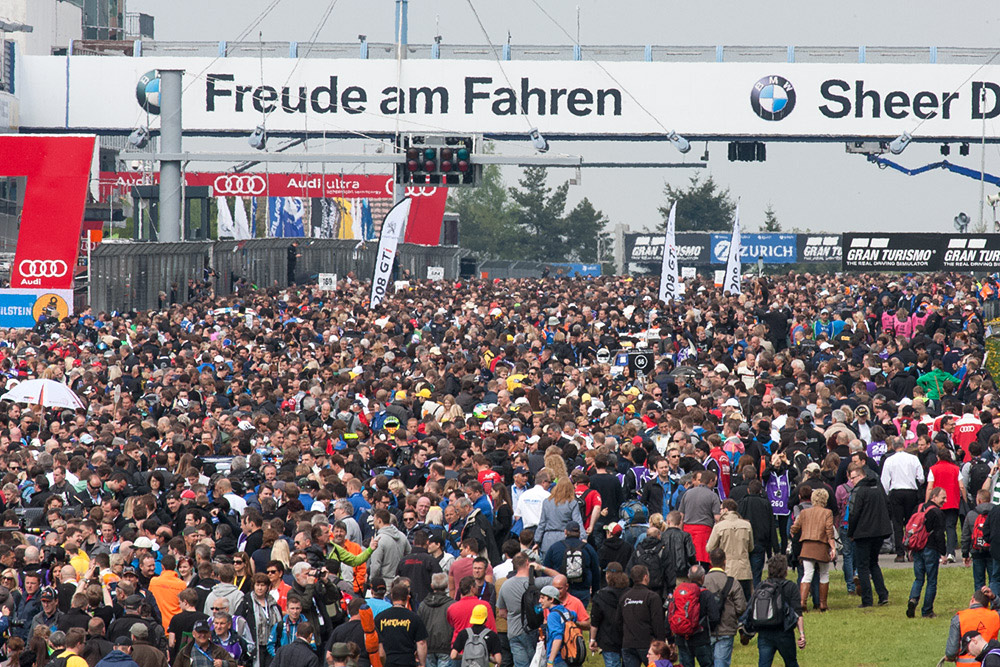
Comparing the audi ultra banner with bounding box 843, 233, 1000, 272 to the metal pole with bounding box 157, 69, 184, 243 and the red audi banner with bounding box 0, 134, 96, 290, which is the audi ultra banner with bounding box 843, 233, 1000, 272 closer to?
the red audi banner with bounding box 0, 134, 96, 290

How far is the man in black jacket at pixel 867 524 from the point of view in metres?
14.2

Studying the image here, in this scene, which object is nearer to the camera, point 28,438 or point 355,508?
point 355,508

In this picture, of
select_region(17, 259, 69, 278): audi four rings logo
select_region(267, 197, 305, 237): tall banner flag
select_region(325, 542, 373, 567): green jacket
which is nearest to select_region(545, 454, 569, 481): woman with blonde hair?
select_region(325, 542, 373, 567): green jacket

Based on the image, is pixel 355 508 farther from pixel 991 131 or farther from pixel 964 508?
pixel 991 131

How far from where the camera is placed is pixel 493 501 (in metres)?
14.1

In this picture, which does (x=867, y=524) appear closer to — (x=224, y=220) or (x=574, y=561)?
(x=574, y=561)

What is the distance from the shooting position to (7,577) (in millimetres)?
11281

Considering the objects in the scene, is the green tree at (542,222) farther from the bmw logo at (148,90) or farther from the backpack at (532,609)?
the backpack at (532,609)

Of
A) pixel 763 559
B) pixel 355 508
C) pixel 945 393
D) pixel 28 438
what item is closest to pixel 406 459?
pixel 355 508

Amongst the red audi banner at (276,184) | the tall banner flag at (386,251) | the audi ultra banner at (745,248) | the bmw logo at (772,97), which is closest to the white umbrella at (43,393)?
the tall banner flag at (386,251)

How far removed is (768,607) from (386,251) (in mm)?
23314

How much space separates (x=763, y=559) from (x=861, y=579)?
0.97 meters

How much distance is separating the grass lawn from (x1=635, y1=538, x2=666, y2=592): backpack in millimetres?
1207

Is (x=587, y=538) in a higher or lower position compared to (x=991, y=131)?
lower
